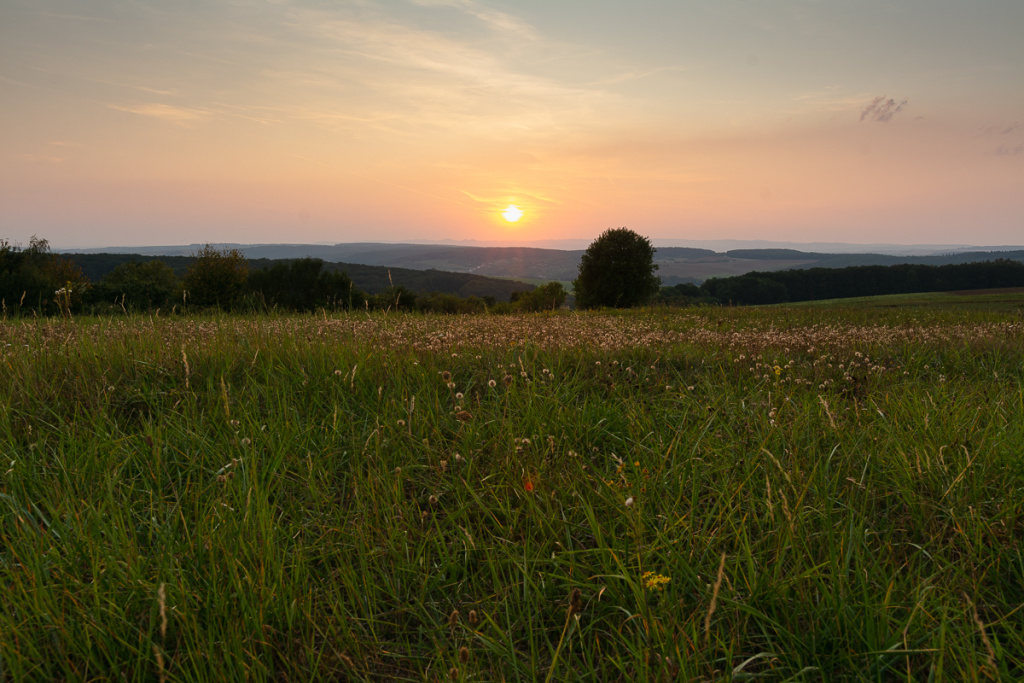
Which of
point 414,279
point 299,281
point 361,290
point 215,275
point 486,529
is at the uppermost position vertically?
point 414,279

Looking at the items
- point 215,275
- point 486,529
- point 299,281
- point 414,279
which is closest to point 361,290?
point 215,275

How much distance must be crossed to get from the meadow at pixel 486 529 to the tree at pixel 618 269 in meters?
41.0

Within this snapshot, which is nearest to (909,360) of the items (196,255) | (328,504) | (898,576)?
(898,576)

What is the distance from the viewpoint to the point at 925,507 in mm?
2676

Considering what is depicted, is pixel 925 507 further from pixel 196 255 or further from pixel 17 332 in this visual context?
pixel 196 255

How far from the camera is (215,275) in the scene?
52812 mm

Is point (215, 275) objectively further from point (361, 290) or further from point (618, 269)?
point (618, 269)

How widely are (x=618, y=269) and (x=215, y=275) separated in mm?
39065

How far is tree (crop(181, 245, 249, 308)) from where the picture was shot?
50844mm

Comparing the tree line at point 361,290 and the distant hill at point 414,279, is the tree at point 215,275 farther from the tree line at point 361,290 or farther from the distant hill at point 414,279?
the distant hill at point 414,279

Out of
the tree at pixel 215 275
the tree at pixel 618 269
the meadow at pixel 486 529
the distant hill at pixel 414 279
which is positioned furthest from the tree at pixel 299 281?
the distant hill at pixel 414 279

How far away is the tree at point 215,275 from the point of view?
167 feet

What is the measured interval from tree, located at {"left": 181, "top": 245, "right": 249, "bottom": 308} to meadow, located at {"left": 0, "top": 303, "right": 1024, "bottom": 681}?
51.9 m

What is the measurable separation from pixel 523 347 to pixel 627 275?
40984 millimetres
